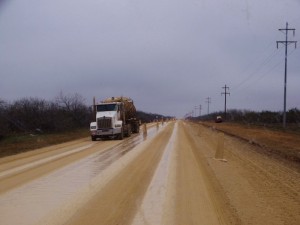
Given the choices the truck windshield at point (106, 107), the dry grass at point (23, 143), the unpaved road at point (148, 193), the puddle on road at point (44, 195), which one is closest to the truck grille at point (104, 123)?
the truck windshield at point (106, 107)

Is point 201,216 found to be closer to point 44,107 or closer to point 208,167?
point 208,167

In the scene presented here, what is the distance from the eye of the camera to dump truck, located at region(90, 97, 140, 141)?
40188mm

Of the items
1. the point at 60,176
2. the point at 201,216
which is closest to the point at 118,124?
the point at 60,176

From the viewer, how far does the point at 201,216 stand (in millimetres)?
9750

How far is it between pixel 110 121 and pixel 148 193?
27965mm

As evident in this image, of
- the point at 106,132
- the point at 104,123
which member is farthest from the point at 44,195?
the point at 106,132

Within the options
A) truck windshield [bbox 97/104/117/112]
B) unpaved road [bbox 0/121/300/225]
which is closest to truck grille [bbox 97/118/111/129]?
truck windshield [bbox 97/104/117/112]

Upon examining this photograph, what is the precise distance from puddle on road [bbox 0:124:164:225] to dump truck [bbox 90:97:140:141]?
71.6 ft

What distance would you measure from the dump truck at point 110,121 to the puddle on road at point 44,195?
21.8 m

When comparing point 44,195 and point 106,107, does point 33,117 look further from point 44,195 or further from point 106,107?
point 44,195

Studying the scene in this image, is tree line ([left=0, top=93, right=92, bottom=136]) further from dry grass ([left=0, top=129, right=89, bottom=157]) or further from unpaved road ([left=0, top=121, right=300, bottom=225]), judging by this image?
unpaved road ([left=0, top=121, right=300, bottom=225])

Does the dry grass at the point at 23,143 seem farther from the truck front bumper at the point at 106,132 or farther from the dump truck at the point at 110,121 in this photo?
the dump truck at the point at 110,121

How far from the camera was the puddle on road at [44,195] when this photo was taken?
9773 mm

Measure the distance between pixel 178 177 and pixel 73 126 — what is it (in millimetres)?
47796
